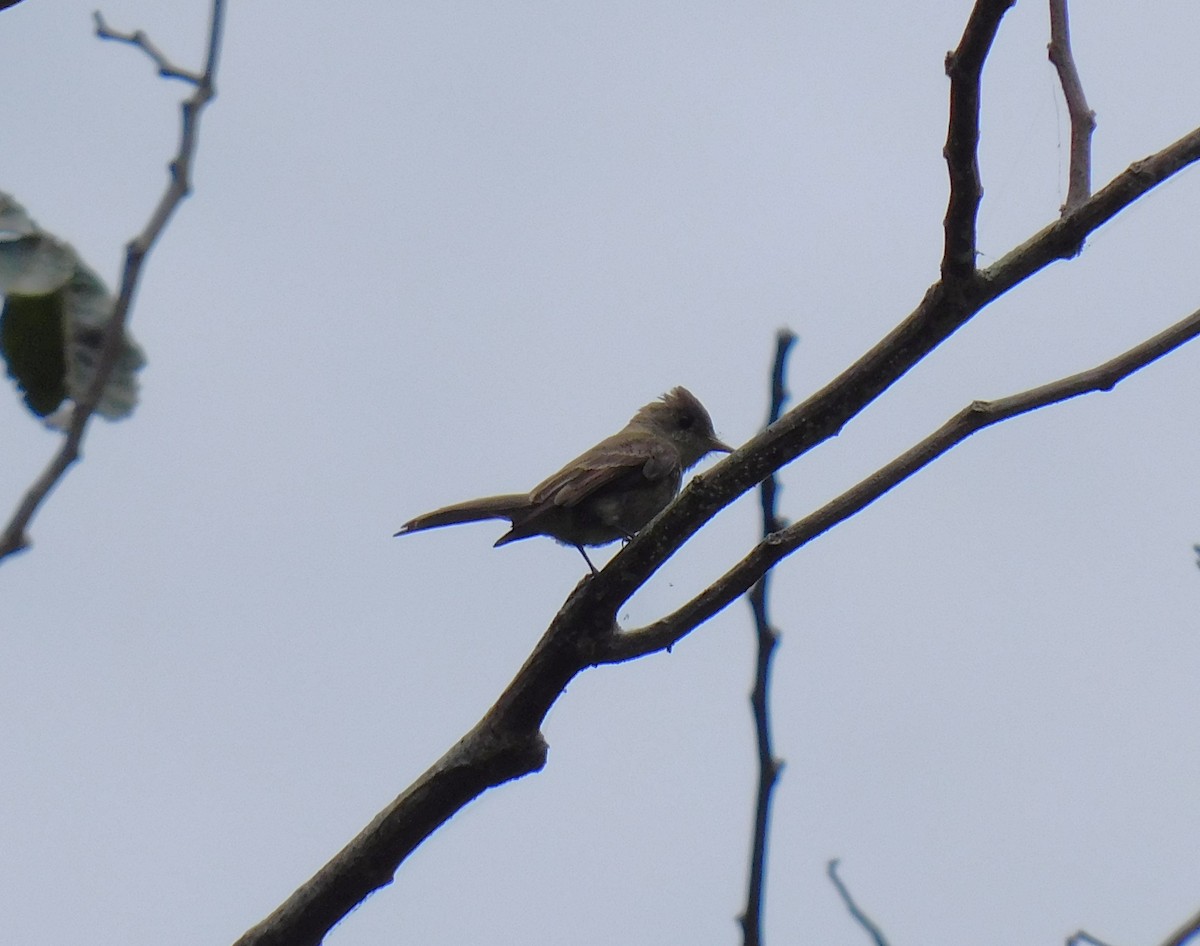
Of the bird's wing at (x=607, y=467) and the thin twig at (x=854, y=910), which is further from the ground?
the bird's wing at (x=607, y=467)

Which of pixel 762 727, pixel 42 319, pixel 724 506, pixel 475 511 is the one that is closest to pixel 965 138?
pixel 724 506

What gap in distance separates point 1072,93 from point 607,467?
419 centimetres

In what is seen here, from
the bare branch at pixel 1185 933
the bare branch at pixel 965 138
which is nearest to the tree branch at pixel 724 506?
the bare branch at pixel 965 138

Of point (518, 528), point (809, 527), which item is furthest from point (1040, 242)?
point (518, 528)

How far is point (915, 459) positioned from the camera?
3539 mm

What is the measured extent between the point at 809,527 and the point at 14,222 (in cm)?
180

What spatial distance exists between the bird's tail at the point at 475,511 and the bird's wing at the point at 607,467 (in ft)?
0.25

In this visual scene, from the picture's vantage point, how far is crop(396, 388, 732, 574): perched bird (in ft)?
24.3

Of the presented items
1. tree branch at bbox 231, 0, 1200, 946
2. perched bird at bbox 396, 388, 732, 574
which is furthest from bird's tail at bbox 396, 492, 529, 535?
tree branch at bbox 231, 0, 1200, 946

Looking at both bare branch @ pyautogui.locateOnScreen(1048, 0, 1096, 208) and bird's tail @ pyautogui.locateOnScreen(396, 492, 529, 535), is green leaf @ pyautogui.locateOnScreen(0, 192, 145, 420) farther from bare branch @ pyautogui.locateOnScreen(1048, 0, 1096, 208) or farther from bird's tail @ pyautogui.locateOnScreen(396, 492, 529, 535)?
bird's tail @ pyautogui.locateOnScreen(396, 492, 529, 535)

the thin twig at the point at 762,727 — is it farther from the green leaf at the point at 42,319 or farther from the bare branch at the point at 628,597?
the green leaf at the point at 42,319

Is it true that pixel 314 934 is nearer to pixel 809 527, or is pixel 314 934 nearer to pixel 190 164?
pixel 809 527

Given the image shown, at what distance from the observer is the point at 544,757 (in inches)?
160

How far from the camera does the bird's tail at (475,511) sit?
7402 millimetres
